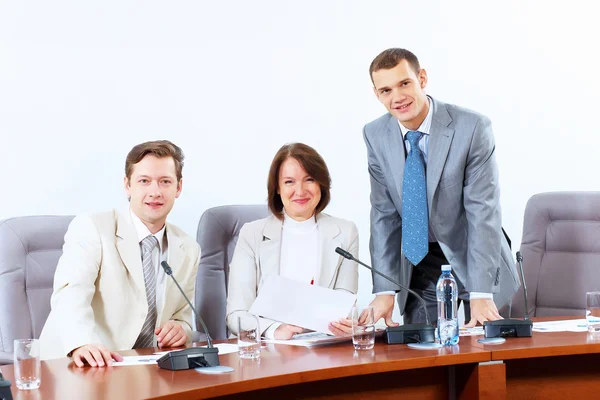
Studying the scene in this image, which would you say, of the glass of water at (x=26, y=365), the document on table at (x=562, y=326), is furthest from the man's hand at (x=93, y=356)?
the document on table at (x=562, y=326)

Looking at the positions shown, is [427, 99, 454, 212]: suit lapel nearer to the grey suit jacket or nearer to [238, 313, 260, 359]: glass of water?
the grey suit jacket

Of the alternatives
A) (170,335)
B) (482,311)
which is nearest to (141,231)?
(170,335)

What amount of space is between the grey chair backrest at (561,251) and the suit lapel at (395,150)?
1014 millimetres

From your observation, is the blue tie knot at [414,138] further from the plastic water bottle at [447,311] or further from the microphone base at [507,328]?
the microphone base at [507,328]

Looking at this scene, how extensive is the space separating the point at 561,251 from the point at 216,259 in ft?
5.11

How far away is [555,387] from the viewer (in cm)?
237

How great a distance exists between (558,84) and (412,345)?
104 inches

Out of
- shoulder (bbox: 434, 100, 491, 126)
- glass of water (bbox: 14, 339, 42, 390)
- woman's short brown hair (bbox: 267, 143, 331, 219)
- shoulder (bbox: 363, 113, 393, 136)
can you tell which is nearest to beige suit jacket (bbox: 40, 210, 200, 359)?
woman's short brown hair (bbox: 267, 143, 331, 219)

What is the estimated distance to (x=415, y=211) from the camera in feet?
9.46

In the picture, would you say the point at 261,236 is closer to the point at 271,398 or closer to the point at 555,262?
the point at 271,398

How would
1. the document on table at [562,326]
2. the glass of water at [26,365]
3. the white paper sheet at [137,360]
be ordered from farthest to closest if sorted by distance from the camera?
1. the document on table at [562,326]
2. the white paper sheet at [137,360]
3. the glass of water at [26,365]

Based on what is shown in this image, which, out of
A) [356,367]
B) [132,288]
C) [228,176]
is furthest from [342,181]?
[356,367]

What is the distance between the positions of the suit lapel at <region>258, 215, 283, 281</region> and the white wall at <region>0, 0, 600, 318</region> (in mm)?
1007

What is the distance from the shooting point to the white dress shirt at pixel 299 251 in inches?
114
